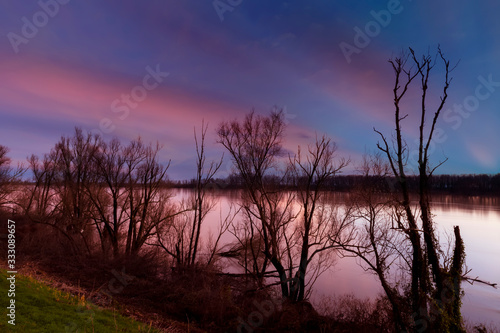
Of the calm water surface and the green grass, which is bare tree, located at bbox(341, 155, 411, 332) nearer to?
the calm water surface

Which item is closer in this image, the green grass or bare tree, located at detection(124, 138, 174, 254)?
the green grass

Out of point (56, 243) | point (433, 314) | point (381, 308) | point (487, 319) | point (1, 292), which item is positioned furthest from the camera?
point (56, 243)

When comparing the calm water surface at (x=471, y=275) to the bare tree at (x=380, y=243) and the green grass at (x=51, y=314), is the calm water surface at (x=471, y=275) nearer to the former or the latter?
the bare tree at (x=380, y=243)

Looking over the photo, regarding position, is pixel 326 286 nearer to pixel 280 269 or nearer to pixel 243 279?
pixel 280 269

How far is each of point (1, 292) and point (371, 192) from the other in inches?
800

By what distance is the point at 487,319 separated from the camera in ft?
64.5

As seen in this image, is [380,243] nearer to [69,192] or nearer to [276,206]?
[276,206]

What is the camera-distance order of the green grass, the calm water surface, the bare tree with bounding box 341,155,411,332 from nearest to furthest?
the green grass → the bare tree with bounding box 341,155,411,332 → the calm water surface

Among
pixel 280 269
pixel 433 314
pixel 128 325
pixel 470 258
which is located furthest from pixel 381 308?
pixel 470 258

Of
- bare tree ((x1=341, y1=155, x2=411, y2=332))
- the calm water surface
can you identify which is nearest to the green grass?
bare tree ((x1=341, y1=155, x2=411, y2=332))

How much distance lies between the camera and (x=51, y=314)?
319 inches

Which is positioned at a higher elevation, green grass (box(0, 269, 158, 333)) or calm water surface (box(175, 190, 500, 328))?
green grass (box(0, 269, 158, 333))

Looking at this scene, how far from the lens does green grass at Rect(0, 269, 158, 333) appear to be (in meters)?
7.27

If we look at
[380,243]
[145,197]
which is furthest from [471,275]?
[145,197]
